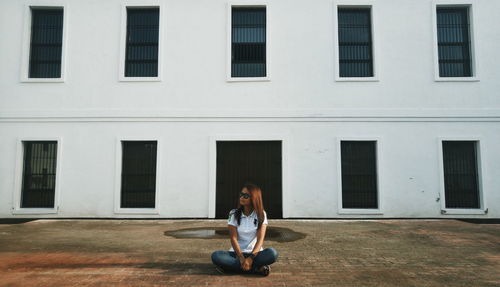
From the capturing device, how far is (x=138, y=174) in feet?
37.8

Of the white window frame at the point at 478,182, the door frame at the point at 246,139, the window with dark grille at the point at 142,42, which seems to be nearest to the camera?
the white window frame at the point at 478,182

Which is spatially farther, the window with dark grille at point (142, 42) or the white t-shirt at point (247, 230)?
the window with dark grille at point (142, 42)

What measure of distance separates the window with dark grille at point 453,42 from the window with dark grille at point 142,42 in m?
9.48

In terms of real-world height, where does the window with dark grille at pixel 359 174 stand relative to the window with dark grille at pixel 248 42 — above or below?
below

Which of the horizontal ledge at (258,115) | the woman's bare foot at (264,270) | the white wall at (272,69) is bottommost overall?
the woman's bare foot at (264,270)

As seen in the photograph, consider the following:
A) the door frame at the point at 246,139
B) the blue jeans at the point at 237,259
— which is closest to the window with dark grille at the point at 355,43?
the door frame at the point at 246,139

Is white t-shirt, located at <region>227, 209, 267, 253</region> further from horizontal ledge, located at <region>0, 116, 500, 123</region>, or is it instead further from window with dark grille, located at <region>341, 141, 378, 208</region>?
window with dark grille, located at <region>341, 141, 378, 208</region>

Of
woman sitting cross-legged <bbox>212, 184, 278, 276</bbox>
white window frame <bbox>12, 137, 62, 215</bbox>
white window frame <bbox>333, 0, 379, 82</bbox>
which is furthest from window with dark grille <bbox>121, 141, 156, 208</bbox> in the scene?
woman sitting cross-legged <bbox>212, 184, 278, 276</bbox>

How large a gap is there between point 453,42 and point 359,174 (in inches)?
215

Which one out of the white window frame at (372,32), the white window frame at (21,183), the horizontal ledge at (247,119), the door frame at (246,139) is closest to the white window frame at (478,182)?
the horizontal ledge at (247,119)

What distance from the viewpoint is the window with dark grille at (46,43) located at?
12047 millimetres

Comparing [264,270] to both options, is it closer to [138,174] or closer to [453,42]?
[138,174]

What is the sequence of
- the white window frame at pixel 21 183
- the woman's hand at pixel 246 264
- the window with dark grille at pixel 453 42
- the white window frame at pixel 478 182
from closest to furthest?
the woman's hand at pixel 246 264 < the white window frame at pixel 478 182 < the white window frame at pixel 21 183 < the window with dark grille at pixel 453 42

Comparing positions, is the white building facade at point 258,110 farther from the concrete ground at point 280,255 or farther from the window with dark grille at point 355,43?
the concrete ground at point 280,255
